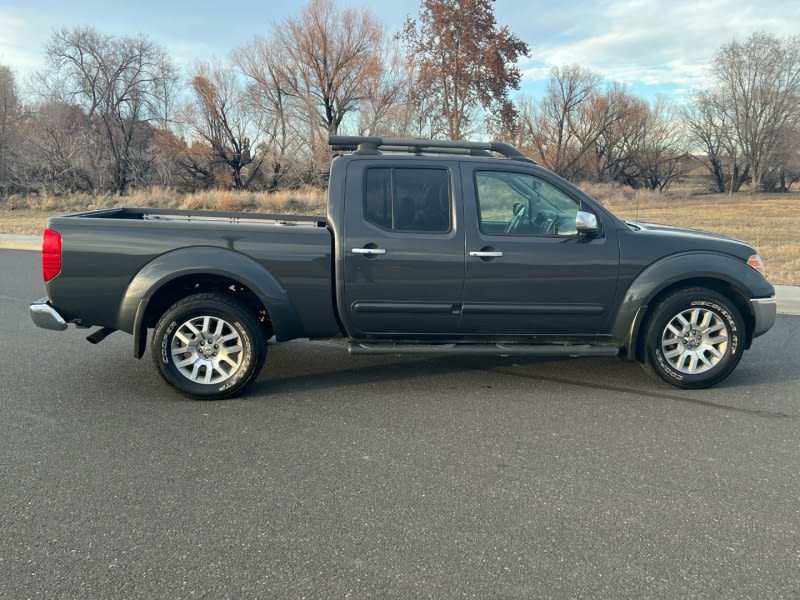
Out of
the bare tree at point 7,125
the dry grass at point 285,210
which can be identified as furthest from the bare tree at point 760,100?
the bare tree at point 7,125

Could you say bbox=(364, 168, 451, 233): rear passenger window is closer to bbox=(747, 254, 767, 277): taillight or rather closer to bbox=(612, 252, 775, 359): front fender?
bbox=(612, 252, 775, 359): front fender

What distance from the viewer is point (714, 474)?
3553 millimetres

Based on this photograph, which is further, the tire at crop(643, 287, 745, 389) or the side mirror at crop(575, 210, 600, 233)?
the tire at crop(643, 287, 745, 389)

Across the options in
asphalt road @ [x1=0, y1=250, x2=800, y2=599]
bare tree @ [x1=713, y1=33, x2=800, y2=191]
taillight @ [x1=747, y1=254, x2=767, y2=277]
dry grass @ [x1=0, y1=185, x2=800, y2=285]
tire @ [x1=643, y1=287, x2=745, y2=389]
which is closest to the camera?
asphalt road @ [x1=0, y1=250, x2=800, y2=599]

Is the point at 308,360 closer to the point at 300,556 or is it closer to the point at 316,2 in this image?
the point at 300,556

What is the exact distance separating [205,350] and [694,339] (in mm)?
3943

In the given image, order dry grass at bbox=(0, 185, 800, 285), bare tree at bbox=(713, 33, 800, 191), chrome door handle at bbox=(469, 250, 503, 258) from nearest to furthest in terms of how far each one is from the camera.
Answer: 1. chrome door handle at bbox=(469, 250, 503, 258)
2. dry grass at bbox=(0, 185, 800, 285)
3. bare tree at bbox=(713, 33, 800, 191)

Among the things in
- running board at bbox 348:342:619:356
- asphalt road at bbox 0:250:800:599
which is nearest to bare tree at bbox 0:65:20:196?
asphalt road at bbox 0:250:800:599

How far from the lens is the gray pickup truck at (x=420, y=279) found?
182 inches

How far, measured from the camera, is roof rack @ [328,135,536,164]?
5066 millimetres

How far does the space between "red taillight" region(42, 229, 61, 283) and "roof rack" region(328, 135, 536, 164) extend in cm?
227

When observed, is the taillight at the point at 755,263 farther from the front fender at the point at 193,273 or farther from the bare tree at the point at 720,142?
the bare tree at the point at 720,142

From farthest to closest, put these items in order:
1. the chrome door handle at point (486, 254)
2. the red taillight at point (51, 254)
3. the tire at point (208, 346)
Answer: the chrome door handle at point (486, 254), the tire at point (208, 346), the red taillight at point (51, 254)

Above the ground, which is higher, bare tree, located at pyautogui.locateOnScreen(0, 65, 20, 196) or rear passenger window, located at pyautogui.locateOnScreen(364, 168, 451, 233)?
bare tree, located at pyautogui.locateOnScreen(0, 65, 20, 196)
